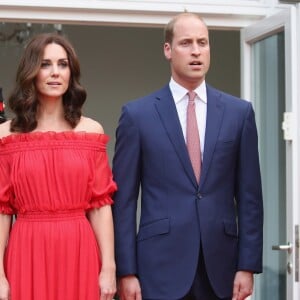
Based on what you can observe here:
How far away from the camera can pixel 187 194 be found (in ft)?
9.71

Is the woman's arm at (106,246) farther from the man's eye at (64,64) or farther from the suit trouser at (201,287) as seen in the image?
the man's eye at (64,64)

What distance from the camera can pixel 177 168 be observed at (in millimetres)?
2961

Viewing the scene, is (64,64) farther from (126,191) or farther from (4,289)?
(4,289)

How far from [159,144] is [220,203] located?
33 cm

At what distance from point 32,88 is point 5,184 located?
0.40 m

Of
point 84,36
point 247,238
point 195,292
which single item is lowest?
point 195,292

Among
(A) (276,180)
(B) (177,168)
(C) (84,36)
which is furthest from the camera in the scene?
(C) (84,36)

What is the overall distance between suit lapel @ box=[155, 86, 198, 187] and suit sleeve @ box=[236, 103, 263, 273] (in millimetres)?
213

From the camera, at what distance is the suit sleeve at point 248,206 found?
301 centimetres

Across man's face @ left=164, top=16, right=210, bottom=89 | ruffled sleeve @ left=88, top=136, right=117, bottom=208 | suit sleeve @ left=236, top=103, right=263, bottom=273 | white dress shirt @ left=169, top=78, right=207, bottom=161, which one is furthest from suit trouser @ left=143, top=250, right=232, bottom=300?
man's face @ left=164, top=16, right=210, bottom=89

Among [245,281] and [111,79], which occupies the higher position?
[111,79]

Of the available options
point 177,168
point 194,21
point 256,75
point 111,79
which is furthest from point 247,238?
point 111,79

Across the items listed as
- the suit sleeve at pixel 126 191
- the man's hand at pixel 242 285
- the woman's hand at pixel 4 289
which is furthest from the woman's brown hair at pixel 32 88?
the man's hand at pixel 242 285

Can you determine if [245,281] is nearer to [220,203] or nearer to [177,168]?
[220,203]
